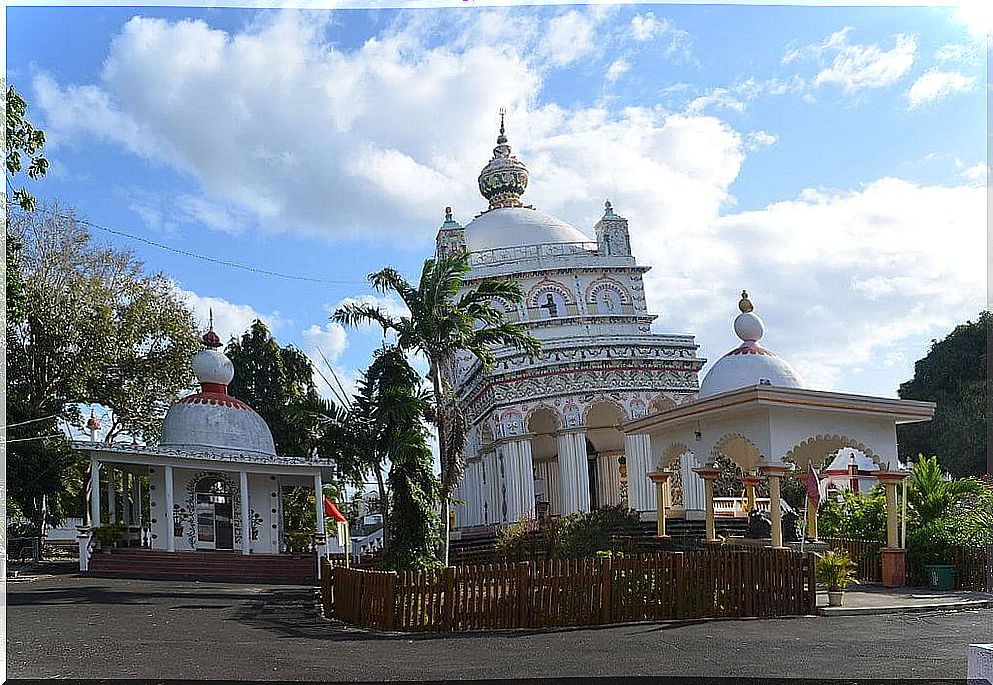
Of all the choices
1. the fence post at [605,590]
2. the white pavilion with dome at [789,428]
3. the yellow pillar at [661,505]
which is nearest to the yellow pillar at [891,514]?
the white pavilion with dome at [789,428]

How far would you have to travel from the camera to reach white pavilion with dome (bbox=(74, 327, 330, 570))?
2581 cm

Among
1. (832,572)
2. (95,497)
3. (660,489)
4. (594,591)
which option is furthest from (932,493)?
(95,497)

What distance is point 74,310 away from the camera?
2945 centimetres

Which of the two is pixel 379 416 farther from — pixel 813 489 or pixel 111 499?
pixel 111 499

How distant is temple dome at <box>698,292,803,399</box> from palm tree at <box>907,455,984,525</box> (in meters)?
3.31

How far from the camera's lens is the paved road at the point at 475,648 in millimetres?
9242

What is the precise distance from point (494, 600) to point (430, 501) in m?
5.01

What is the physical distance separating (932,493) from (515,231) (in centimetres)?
1923

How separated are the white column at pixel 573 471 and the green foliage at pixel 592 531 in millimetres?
6172

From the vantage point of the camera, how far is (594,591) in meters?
12.7

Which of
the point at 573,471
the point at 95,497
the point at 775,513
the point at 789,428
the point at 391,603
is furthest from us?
the point at 573,471

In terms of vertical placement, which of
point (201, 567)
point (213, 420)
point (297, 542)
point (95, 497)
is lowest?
point (201, 567)

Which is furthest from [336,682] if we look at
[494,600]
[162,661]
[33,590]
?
[33,590]

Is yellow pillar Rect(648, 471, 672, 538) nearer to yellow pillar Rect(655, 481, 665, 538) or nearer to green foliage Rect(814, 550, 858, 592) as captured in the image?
yellow pillar Rect(655, 481, 665, 538)
